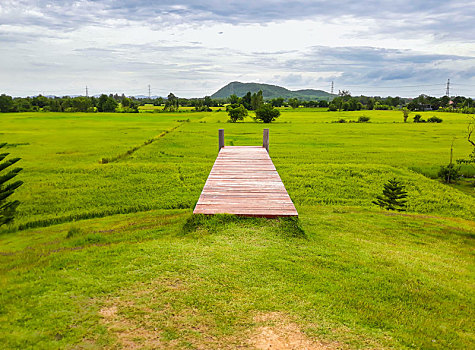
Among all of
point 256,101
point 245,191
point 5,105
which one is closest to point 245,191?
point 245,191

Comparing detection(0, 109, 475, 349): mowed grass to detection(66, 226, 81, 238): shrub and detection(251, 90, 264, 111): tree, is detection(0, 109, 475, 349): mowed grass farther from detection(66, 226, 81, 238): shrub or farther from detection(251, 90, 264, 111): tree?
detection(251, 90, 264, 111): tree

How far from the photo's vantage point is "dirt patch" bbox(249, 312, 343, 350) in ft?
13.5

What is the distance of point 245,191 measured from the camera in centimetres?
988

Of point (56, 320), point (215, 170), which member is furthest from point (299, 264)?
point (215, 170)

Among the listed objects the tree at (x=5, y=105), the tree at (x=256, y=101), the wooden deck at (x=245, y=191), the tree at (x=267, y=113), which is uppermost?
the tree at (x=256, y=101)

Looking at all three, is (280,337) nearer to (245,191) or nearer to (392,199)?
(245,191)

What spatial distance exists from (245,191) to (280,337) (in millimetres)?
5822

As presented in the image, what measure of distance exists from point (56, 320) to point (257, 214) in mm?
4805

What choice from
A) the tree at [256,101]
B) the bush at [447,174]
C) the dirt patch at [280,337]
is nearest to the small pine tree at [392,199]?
the bush at [447,174]

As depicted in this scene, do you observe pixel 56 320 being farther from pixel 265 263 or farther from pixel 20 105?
pixel 20 105

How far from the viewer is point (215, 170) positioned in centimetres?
1220

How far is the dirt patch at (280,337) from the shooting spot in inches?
162

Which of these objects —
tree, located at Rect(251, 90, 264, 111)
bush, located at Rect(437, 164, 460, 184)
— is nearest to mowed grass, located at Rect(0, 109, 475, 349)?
bush, located at Rect(437, 164, 460, 184)

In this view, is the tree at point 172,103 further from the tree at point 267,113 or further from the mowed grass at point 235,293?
the mowed grass at point 235,293
